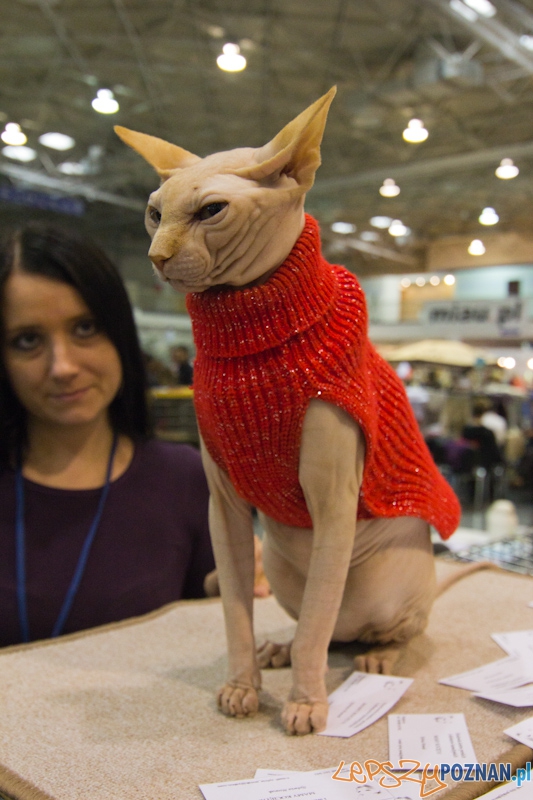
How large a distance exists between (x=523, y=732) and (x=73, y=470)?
0.86m

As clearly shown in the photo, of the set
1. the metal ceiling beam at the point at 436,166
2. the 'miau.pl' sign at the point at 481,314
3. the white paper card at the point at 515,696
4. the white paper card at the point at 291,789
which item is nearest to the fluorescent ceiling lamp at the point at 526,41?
the metal ceiling beam at the point at 436,166

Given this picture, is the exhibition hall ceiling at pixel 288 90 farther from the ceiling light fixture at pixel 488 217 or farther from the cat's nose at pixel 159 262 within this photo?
the cat's nose at pixel 159 262

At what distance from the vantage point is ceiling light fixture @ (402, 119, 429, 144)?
4.19 metres

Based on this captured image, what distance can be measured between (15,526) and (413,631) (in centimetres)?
70

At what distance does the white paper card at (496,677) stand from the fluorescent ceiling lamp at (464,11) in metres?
3.77

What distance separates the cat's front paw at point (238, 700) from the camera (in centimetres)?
85

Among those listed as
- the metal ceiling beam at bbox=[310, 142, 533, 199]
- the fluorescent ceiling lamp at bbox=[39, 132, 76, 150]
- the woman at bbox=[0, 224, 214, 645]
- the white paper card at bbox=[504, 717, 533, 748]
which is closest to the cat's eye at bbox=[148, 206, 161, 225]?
the woman at bbox=[0, 224, 214, 645]

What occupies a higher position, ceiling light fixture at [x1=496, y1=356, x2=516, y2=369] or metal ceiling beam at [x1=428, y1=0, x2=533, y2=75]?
metal ceiling beam at [x1=428, y1=0, x2=533, y2=75]

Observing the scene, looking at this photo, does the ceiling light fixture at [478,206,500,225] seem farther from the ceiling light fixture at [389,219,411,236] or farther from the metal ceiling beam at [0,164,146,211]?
the metal ceiling beam at [0,164,146,211]

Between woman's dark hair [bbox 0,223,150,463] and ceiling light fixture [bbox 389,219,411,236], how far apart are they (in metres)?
5.73

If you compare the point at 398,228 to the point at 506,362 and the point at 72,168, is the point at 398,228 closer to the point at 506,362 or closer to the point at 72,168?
the point at 506,362

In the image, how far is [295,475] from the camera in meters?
0.82

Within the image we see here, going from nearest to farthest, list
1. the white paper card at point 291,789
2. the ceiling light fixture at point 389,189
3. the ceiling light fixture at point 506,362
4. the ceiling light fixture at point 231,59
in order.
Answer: the white paper card at point 291,789, the ceiling light fixture at point 231,59, the ceiling light fixture at point 389,189, the ceiling light fixture at point 506,362

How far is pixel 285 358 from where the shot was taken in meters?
0.77
